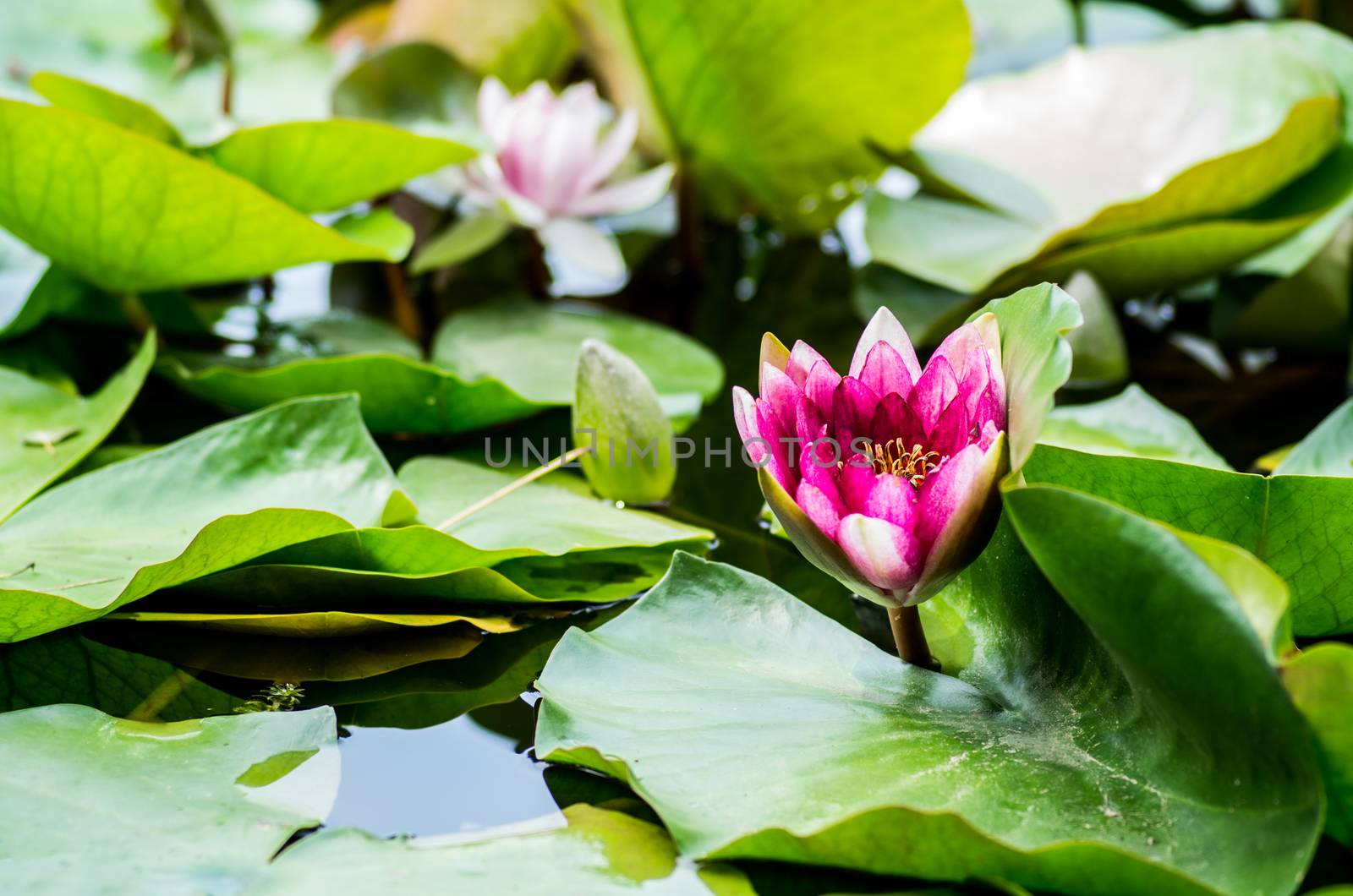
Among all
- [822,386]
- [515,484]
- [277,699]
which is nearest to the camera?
[822,386]

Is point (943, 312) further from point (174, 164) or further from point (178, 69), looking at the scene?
point (178, 69)

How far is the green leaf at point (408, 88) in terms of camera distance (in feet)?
6.31

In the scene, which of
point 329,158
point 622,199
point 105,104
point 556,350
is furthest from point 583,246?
point 105,104

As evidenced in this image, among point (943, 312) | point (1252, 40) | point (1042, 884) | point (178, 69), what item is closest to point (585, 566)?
point (1042, 884)

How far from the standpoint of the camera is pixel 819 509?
0.76m

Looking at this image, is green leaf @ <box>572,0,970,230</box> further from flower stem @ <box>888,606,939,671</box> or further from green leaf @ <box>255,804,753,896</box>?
green leaf @ <box>255,804,753,896</box>

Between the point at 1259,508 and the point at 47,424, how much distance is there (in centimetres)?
118

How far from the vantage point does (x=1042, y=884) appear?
0.66 metres

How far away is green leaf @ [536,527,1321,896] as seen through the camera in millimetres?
634

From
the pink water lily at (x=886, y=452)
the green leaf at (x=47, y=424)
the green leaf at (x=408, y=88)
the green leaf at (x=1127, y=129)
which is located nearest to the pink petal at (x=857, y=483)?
the pink water lily at (x=886, y=452)

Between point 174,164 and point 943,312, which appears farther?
point 943,312

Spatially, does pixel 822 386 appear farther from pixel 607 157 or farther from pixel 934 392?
pixel 607 157

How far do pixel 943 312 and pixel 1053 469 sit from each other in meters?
0.72

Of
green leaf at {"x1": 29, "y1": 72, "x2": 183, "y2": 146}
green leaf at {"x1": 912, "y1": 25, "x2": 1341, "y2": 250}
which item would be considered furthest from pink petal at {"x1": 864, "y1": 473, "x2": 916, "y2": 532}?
green leaf at {"x1": 29, "y1": 72, "x2": 183, "y2": 146}
